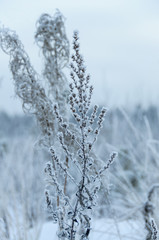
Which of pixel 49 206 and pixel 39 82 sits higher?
pixel 39 82

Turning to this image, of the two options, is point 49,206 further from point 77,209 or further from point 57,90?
point 57,90

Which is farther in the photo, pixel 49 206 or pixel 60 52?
pixel 60 52

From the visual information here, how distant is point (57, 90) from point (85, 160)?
26.8 inches

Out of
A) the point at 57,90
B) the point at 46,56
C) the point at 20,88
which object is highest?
the point at 46,56

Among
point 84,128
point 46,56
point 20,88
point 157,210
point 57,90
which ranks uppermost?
point 46,56

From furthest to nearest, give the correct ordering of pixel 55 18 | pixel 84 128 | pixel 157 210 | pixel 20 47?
pixel 157 210 → pixel 55 18 → pixel 20 47 → pixel 84 128

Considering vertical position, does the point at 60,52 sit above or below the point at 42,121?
above

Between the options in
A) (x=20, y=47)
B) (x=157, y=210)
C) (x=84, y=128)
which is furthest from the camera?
(x=157, y=210)

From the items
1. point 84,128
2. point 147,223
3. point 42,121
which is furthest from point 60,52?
point 147,223

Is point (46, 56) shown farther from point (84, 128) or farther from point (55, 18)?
point (84, 128)

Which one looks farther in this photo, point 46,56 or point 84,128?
point 46,56

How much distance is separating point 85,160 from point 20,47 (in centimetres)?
71

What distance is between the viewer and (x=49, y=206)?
0.85 meters

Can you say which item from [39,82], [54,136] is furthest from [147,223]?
[39,82]
